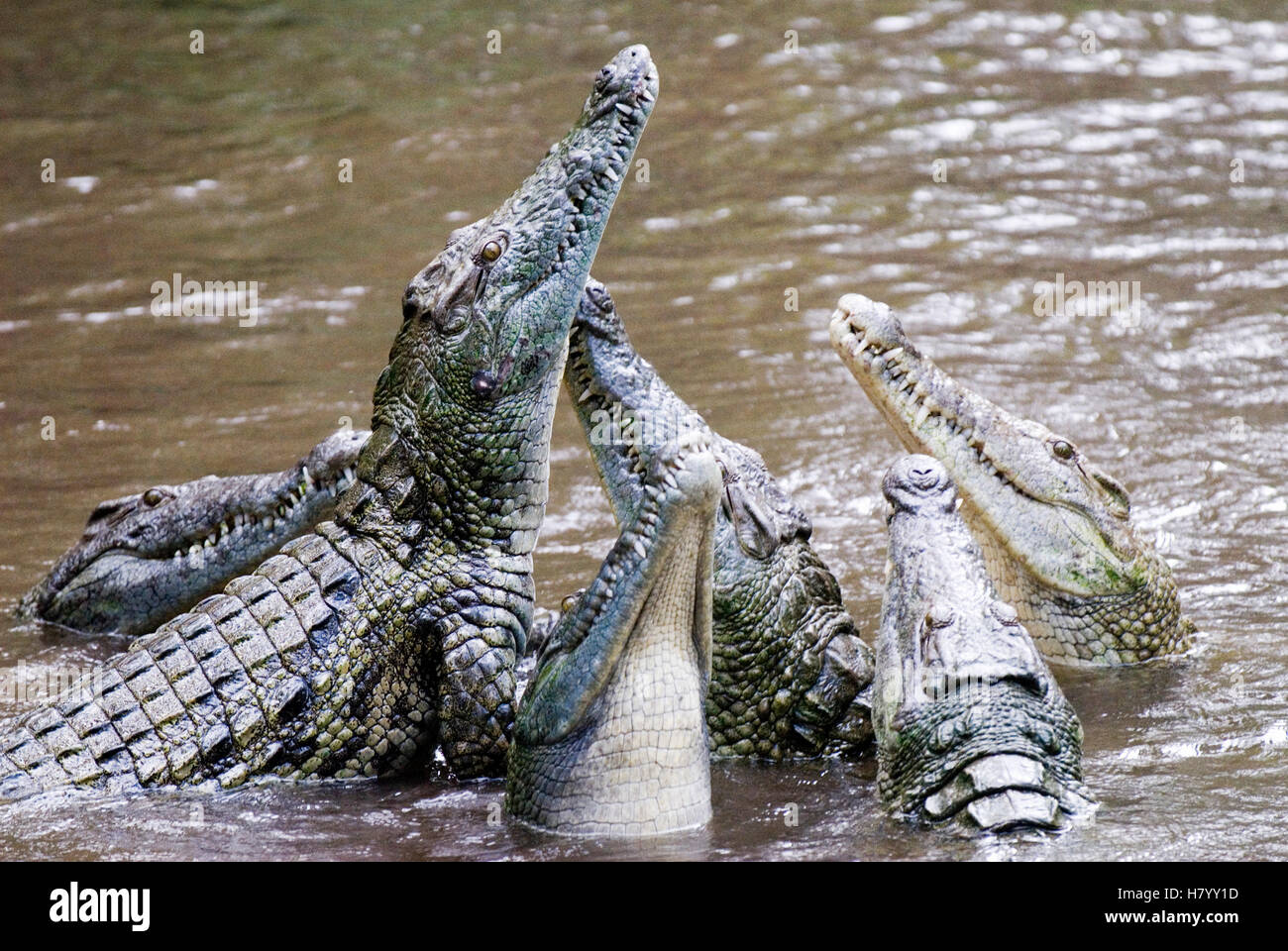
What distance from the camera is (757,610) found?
4.96 meters

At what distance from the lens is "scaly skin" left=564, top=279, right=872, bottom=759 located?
4957 mm

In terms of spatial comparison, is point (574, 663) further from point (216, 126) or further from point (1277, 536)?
point (216, 126)

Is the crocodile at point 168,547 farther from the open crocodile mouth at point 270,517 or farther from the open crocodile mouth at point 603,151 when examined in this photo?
the open crocodile mouth at point 603,151

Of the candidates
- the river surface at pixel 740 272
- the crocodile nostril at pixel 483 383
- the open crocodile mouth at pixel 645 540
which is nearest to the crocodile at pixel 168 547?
the river surface at pixel 740 272

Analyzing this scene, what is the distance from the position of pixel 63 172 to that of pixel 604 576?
366 inches

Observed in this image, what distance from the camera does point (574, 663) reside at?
4.13 m

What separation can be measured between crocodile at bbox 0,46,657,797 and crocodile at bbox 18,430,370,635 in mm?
785

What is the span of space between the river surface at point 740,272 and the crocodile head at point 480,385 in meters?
0.85

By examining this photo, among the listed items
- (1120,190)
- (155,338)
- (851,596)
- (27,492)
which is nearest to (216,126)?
(155,338)

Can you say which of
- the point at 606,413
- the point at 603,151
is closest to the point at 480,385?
the point at 606,413
